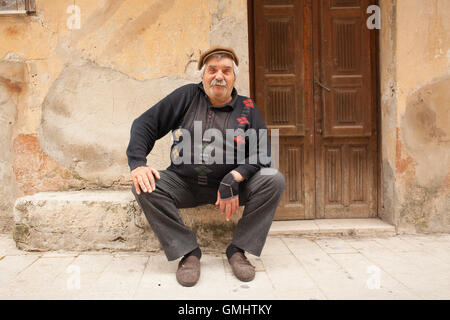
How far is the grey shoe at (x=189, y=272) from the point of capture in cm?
218

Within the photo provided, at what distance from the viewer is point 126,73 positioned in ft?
10.6

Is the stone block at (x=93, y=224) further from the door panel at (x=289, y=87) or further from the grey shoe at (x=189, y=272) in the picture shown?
the door panel at (x=289, y=87)

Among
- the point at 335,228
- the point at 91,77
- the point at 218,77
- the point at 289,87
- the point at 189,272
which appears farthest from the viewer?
the point at 289,87

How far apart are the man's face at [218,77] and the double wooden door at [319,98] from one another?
1.07 metres

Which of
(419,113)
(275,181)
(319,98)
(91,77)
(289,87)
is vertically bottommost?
(275,181)

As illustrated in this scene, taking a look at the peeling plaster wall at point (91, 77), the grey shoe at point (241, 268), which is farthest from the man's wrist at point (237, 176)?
the peeling plaster wall at point (91, 77)

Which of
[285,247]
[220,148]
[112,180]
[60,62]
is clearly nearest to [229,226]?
[285,247]

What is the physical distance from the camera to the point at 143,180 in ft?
7.67

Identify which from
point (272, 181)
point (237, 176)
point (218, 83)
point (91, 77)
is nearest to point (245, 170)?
point (237, 176)

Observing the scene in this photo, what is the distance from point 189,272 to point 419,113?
2.52 metres

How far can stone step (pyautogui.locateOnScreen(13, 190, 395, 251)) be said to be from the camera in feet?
9.36

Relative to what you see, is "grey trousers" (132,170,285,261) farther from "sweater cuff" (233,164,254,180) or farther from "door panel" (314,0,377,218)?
"door panel" (314,0,377,218)

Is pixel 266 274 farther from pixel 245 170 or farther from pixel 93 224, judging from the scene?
pixel 93 224

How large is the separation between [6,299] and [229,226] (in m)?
1.53
